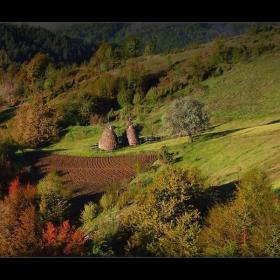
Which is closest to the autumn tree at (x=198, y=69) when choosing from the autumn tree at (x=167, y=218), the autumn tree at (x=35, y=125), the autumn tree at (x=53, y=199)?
the autumn tree at (x=167, y=218)

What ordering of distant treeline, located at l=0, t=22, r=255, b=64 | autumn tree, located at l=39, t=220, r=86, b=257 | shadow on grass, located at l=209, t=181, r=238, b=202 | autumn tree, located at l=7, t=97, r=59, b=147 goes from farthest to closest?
autumn tree, located at l=7, t=97, r=59, b=147, shadow on grass, located at l=209, t=181, r=238, b=202, distant treeline, located at l=0, t=22, r=255, b=64, autumn tree, located at l=39, t=220, r=86, b=257

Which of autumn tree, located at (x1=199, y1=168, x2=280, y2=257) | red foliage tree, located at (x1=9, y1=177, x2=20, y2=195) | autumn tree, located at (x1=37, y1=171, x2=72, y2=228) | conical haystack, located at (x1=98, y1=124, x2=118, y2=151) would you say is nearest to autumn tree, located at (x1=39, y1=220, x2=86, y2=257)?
autumn tree, located at (x1=37, y1=171, x2=72, y2=228)

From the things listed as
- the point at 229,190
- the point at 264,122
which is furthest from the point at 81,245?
the point at 264,122

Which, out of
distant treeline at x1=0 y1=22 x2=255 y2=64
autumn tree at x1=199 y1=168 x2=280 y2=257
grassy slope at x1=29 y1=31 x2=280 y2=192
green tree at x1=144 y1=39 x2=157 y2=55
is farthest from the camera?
green tree at x1=144 y1=39 x2=157 y2=55

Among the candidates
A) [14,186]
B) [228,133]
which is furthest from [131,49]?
[14,186]

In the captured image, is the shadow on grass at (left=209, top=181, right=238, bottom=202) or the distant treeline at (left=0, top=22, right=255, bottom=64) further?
the shadow on grass at (left=209, top=181, right=238, bottom=202)

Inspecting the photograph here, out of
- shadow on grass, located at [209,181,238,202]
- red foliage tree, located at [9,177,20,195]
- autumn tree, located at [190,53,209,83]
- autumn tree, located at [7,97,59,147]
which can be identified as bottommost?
shadow on grass, located at [209,181,238,202]

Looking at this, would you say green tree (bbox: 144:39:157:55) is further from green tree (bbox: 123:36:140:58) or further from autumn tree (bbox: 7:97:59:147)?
autumn tree (bbox: 7:97:59:147)
